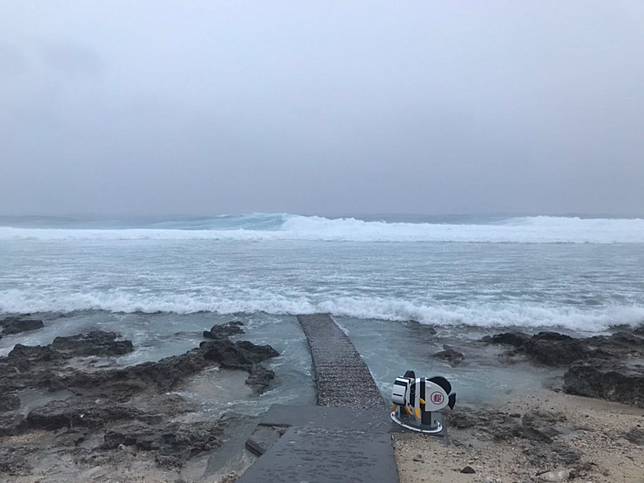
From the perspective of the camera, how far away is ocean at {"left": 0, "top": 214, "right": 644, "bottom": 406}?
7.54 metres

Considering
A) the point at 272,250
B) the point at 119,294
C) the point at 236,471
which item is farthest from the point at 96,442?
the point at 272,250

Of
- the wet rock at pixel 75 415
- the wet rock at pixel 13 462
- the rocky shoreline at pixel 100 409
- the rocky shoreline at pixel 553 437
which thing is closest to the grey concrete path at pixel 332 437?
the rocky shoreline at pixel 553 437

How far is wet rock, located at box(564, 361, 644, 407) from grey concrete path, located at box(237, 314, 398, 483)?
9.80 feet

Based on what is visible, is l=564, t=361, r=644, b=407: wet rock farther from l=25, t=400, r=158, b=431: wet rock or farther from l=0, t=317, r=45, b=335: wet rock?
l=0, t=317, r=45, b=335: wet rock

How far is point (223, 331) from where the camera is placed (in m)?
9.65

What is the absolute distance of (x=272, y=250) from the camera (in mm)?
26141

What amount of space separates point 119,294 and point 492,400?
10959mm

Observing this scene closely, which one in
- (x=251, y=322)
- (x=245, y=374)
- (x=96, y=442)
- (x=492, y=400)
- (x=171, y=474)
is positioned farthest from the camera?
(x=251, y=322)

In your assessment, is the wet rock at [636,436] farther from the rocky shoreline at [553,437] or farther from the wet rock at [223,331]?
the wet rock at [223,331]

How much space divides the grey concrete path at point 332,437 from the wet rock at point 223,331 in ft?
9.42

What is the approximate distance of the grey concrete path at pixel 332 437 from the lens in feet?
12.5

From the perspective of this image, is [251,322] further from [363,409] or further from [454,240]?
[454,240]

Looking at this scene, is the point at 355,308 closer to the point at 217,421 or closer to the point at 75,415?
the point at 217,421

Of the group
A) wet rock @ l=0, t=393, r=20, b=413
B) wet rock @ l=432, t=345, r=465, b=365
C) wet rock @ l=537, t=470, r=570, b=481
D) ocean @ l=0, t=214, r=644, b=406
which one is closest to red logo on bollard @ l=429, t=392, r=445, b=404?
wet rock @ l=537, t=470, r=570, b=481
